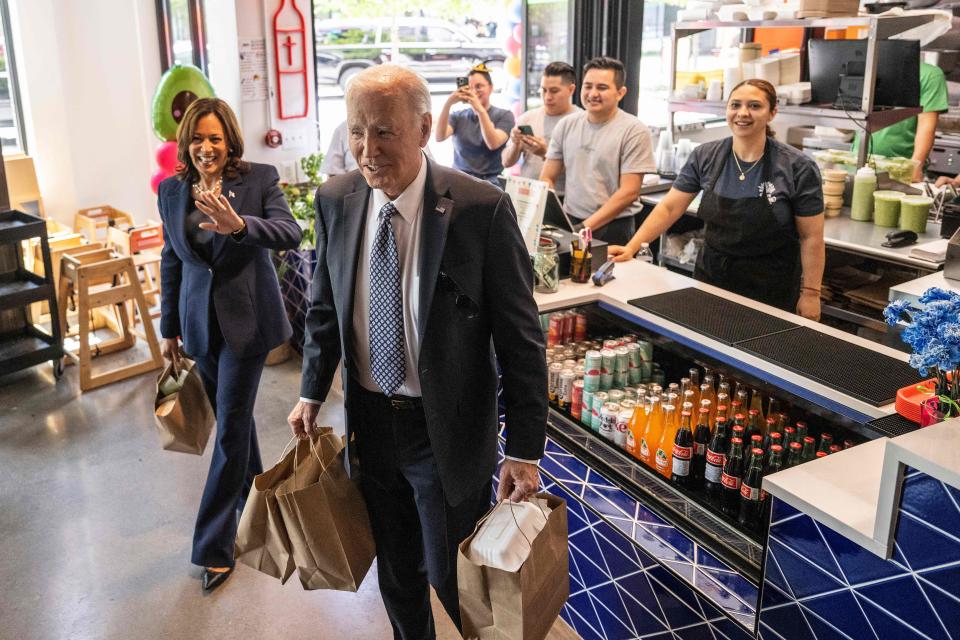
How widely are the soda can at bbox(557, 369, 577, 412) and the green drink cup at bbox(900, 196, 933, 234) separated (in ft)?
8.34

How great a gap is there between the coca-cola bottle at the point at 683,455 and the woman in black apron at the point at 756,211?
1271 mm

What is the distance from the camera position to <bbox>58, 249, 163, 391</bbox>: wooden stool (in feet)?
17.1

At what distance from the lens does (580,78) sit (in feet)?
22.9

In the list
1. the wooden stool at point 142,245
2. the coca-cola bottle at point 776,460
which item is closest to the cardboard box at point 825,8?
the coca-cola bottle at point 776,460

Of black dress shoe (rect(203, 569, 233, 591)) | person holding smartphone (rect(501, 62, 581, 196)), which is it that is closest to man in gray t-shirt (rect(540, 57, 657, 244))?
person holding smartphone (rect(501, 62, 581, 196))

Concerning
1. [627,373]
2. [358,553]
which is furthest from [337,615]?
[627,373]

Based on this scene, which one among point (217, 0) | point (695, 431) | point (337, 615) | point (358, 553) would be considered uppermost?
point (217, 0)

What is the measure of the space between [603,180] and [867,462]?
3.04 metres

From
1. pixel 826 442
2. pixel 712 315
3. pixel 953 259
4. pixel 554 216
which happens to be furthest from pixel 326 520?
pixel 953 259

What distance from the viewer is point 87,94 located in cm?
629

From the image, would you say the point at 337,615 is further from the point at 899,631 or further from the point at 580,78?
the point at 580,78

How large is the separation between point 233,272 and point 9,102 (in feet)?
13.6

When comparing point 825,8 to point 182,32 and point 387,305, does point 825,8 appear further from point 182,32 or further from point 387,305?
point 182,32

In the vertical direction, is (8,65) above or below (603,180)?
above
